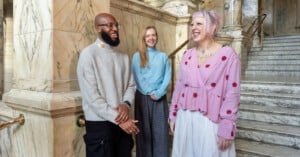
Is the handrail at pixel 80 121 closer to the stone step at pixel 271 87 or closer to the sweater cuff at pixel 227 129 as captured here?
the sweater cuff at pixel 227 129

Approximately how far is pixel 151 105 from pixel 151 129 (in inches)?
9.6

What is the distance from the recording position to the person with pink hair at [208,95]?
1623mm

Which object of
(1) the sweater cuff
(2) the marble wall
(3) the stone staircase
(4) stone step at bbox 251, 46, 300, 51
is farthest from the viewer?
(4) stone step at bbox 251, 46, 300, 51

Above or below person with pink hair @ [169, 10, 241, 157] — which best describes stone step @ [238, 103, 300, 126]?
below

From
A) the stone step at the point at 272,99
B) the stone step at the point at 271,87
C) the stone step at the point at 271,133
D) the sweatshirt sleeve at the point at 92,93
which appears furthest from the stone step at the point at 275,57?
the sweatshirt sleeve at the point at 92,93

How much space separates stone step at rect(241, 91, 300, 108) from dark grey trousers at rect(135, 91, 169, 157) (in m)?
2.20

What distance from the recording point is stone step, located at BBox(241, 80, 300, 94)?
420cm

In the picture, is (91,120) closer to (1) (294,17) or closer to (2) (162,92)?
(2) (162,92)

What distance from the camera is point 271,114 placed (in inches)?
140

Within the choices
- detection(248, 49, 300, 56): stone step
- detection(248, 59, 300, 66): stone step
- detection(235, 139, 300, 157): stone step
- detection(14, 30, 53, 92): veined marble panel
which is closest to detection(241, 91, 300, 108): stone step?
detection(235, 139, 300, 157): stone step

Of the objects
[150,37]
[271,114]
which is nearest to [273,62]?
[271,114]

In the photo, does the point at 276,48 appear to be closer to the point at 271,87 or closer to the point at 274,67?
the point at 274,67

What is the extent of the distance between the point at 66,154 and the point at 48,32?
1057 millimetres

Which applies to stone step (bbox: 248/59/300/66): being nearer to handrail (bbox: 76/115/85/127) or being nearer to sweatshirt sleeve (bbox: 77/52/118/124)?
handrail (bbox: 76/115/85/127)
